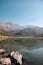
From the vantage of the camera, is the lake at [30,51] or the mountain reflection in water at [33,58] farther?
the lake at [30,51]

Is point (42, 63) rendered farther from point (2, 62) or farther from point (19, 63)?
point (2, 62)

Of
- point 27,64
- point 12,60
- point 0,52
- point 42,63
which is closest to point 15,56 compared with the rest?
point 12,60

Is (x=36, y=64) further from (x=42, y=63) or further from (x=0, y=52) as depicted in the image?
(x=0, y=52)

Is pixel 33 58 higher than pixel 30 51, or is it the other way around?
pixel 30 51

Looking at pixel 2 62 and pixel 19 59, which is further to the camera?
pixel 19 59

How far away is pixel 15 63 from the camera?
25172 mm

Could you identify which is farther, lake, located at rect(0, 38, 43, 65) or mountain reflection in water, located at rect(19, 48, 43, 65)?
lake, located at rect(0, 38, 43, 65)

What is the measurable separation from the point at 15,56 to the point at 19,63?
1993 mm

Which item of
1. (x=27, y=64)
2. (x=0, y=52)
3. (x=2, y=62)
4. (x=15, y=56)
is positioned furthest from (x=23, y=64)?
(x=0, y=52)

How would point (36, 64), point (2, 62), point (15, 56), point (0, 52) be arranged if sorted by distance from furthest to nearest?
point (0, 52)
point (15, 56)
point (36, 64)
point (2, 62)

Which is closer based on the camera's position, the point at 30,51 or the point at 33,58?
the point at 33,58

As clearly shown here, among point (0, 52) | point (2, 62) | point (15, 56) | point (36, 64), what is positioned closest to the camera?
point (2, 62)

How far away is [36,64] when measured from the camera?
24766 millimetres

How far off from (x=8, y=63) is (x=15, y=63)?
1.93 m
